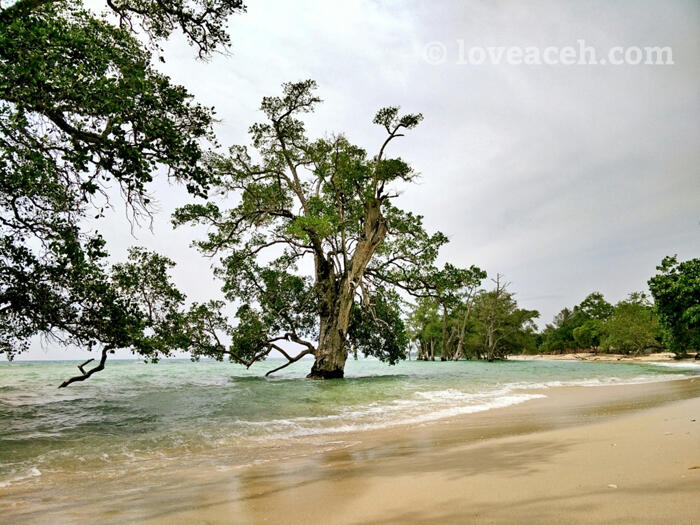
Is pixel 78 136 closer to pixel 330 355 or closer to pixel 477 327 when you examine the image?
pixel 330 355

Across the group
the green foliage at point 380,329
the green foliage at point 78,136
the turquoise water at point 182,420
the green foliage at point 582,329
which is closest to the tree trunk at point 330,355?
the green foliage at point 380,329

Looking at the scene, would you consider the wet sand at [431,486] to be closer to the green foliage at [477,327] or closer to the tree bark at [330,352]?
the tree bark at [330,352]

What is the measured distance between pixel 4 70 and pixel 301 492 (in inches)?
245

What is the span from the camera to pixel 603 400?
29.4 ft

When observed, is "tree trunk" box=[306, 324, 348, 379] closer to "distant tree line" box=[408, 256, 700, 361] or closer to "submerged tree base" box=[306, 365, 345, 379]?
"submerged tree base" box=[306, 365, 345, 379]

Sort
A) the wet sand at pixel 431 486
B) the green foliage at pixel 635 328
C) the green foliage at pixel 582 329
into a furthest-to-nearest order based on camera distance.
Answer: the green foliage at pixel 582 329 < the green foliage at pixel 635 328 < the wet sand at pixel 431 486

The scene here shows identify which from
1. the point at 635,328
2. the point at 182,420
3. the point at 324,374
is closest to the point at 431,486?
the point at 182,420

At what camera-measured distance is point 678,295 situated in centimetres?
2081

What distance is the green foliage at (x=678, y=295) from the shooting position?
20.2m

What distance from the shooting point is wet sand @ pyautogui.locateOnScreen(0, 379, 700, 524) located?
2.30 meters

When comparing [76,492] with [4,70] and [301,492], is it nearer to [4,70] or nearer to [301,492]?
[301,492]

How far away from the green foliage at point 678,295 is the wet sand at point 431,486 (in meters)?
20.4

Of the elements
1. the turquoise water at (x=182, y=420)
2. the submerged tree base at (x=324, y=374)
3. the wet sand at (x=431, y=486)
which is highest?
the wet sand at (x=431, y=486)

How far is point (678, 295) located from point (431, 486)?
82.3 feet
